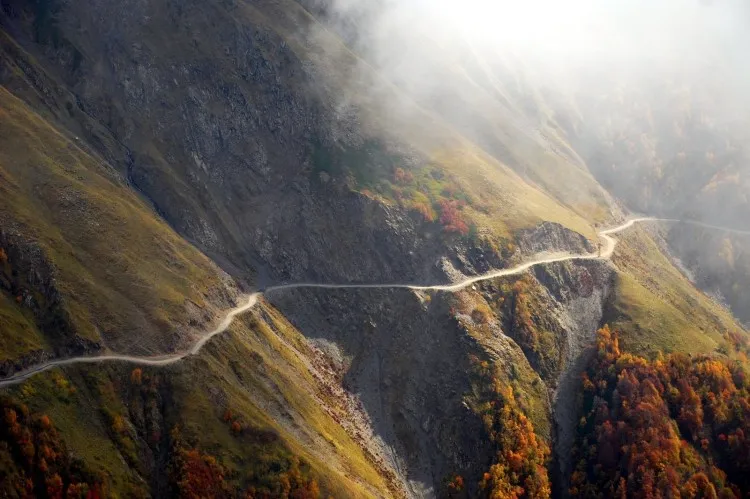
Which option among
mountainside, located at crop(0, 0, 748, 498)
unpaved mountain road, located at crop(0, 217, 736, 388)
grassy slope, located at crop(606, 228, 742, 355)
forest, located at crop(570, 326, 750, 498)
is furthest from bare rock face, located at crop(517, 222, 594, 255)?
forest, located at crop(570, 326, 750, 498)

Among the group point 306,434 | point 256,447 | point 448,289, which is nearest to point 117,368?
point 256,447

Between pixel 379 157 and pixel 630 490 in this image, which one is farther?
pixel 379 157

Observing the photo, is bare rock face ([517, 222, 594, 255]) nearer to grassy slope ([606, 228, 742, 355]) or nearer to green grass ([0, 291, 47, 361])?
grassy slope ([606, 228, 742, 355])

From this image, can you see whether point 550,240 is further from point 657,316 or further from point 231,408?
point 231,408

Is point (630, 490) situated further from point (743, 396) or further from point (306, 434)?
point (306, 434)

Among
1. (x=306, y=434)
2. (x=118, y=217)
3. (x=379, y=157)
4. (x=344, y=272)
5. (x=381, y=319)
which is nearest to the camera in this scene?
(x=306, y=434)

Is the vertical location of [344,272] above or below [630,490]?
below
